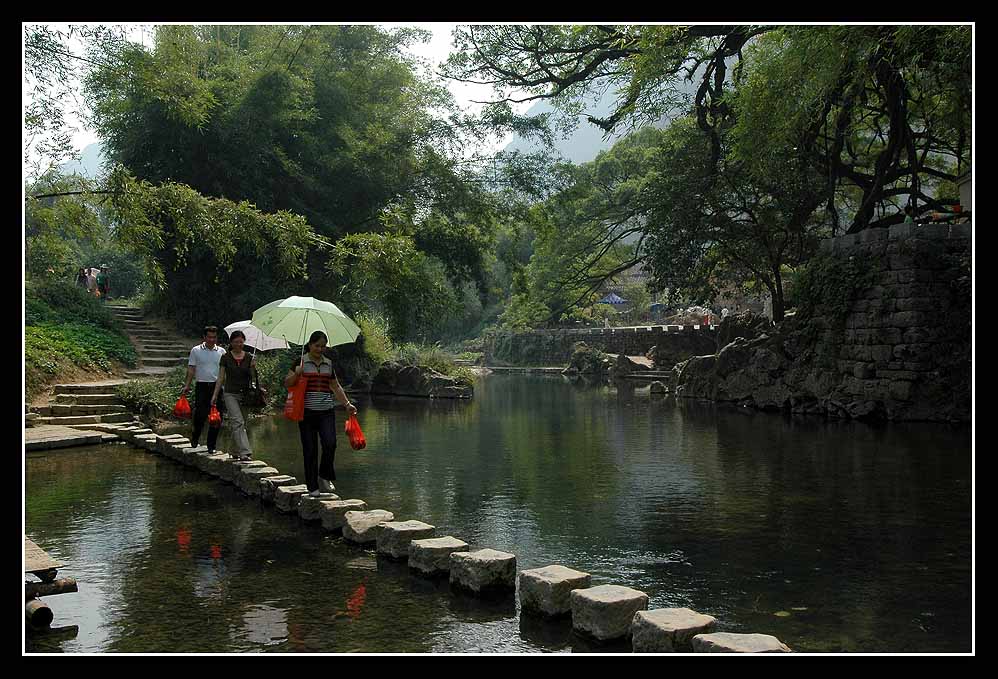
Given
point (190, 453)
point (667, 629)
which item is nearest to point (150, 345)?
point (190, 453)

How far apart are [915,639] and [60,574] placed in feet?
16.8

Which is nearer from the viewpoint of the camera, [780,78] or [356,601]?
[356,601]

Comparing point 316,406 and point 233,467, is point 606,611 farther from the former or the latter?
point 233,467

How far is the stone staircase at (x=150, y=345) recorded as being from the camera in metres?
20.4

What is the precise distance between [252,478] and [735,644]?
5.90 metres

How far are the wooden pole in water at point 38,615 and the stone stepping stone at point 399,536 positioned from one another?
86.6 inches

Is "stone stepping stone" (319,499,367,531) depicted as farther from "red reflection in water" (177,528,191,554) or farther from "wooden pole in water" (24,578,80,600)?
"wooden pole in water" (24,578,80,600)

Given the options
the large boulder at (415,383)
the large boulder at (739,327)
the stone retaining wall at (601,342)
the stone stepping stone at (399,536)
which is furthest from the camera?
the stone retaining wall at (601,342)

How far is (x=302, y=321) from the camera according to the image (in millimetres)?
8750

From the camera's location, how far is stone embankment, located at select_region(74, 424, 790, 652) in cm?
422

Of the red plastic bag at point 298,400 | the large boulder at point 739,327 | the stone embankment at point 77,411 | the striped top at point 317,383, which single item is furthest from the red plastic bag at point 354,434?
the large boulder at point 739,327

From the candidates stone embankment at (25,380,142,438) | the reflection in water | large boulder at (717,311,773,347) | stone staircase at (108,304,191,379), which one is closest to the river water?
the reflection in water

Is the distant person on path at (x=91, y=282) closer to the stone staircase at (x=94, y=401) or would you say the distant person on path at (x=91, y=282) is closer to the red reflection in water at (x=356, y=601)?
the stone staircase at (x=94, y=401)
